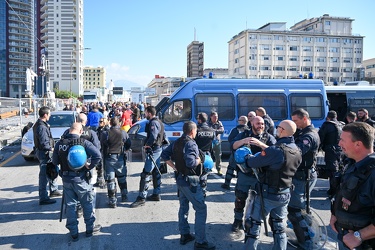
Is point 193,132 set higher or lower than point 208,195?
higher

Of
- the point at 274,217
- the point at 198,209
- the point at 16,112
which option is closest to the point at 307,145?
the point at 274,217

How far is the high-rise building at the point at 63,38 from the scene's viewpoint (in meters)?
94.6

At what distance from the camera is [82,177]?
5000 millimetres

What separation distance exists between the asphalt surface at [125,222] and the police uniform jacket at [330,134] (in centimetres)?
125

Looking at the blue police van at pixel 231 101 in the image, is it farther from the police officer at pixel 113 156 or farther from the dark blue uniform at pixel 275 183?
the dark blue uniform at pixel 275 183

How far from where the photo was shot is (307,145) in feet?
15.3

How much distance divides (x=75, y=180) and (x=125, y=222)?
134 cm

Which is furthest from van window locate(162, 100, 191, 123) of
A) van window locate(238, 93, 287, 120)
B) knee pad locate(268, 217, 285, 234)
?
knee pad locate(268, 217, 285, 234)

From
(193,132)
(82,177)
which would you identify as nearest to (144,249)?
(82,177)

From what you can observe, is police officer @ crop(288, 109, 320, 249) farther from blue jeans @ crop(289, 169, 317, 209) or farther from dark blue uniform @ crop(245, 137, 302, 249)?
dark blue uniform @ crop(245, 137, 302, 249)

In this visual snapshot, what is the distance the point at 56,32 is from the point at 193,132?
10186 centimetres

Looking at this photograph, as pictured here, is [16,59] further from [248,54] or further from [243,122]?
[243,122]

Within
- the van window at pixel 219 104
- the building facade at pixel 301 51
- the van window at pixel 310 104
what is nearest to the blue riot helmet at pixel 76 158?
the van window at pixel 219 104

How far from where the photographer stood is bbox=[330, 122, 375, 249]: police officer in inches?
103
